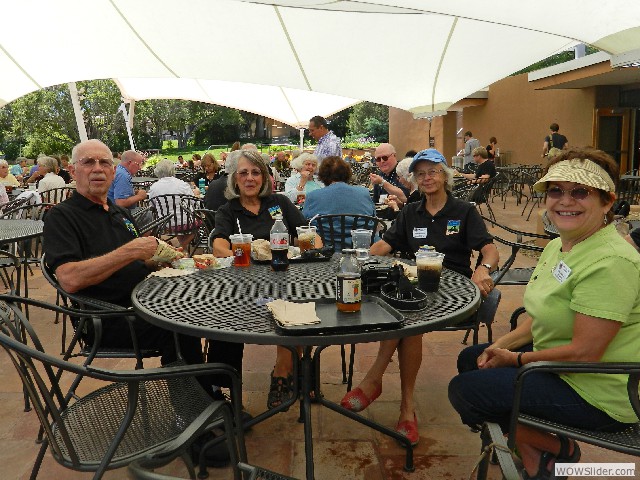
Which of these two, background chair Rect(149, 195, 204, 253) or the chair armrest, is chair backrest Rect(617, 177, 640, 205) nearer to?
background chair Rect(149, 195, 204, 253)

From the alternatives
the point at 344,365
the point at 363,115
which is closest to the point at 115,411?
the point at 344,365

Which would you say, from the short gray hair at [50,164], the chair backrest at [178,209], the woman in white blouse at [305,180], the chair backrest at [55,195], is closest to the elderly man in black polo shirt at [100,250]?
the chair backrest at [178,209]

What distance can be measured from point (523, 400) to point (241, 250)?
1378 mm

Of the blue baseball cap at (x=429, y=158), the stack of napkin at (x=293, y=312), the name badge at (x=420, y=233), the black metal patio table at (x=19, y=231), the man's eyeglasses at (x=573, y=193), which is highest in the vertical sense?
the blue baseball cap at (x=429, y=158)

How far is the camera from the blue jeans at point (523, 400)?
1638 millimetres

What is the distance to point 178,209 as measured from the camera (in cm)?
574

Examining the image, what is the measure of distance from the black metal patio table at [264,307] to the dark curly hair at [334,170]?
1311mm

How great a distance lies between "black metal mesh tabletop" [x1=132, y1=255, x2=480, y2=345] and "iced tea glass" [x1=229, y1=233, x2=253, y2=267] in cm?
4

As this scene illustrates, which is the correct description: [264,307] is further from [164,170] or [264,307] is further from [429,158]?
[164,170]

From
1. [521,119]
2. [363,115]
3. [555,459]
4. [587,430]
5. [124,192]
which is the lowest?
[555,459]

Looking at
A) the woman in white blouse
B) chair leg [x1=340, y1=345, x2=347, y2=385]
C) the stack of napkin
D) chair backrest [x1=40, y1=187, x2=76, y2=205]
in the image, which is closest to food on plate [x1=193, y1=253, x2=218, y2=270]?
the stack of napkin

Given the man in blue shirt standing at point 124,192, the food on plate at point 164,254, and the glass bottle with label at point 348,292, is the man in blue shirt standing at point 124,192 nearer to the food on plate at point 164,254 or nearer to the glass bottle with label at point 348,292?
the food on plate at point 164,254

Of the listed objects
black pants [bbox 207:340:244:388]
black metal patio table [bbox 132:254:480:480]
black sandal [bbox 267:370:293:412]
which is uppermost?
black metal patio table [bbox 132:254:480:480]

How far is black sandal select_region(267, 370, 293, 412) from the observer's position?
274 cm
